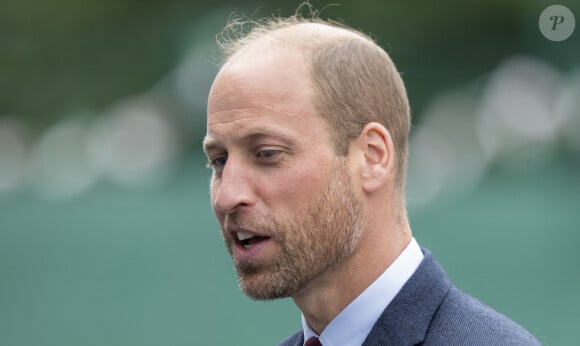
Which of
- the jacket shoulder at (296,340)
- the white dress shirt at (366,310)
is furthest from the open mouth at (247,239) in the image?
the jacket shoulder at (296,340)

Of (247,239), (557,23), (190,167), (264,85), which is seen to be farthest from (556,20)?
(247,239)

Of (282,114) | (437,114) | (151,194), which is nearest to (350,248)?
(282,114)

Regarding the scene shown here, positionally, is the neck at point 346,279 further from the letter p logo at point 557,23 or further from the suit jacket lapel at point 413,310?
the letter p logo at point 557,23

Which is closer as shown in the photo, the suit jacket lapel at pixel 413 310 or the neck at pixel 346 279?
the suit jacket lapel at pixel 413 310

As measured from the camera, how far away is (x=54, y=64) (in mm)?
7320

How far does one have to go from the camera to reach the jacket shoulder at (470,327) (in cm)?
208

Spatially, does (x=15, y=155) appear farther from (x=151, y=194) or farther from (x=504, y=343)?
(x=504, y=343)

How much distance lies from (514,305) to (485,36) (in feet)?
7.16

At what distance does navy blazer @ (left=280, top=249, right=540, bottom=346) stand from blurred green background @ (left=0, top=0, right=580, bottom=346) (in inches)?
180

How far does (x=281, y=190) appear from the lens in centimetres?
225

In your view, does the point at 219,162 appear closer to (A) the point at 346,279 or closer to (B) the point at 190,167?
(A) the point at 346,279

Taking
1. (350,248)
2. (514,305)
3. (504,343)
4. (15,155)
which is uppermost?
(15,155)

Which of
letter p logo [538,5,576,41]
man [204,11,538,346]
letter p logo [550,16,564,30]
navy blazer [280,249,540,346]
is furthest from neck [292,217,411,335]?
letter p logo [550,16,564,30]

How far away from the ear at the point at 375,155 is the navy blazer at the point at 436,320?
255 millimetres
